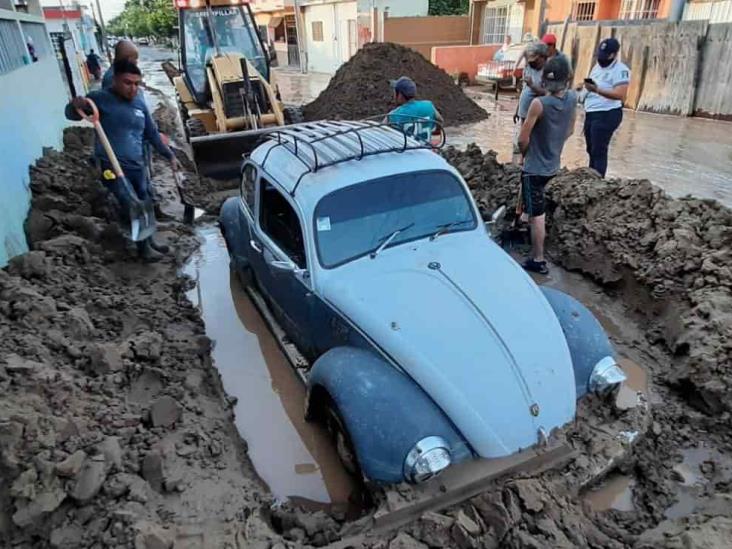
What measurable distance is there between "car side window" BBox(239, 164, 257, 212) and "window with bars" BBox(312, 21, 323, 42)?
29085 millimetres

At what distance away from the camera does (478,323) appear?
3254 millimetres

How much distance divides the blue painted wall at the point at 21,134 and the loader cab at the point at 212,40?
2702 millimetres

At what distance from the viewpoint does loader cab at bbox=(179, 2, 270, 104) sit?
1089 centimetres

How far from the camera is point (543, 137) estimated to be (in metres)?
5.47

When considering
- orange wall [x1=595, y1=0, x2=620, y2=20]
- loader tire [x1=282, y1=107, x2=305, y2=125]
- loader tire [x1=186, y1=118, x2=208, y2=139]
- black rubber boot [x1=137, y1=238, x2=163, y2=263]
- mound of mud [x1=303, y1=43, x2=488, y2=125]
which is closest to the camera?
black rubber boot [x1=137, y1=238, x2=163, y2=263]

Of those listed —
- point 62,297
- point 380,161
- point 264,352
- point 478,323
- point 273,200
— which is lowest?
point 264,352

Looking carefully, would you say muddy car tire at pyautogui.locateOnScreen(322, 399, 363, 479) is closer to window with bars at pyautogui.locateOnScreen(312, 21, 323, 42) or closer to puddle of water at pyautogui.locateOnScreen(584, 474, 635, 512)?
puddle of water at pyautogui.locateOnScreen(584, 474, 635, 512)

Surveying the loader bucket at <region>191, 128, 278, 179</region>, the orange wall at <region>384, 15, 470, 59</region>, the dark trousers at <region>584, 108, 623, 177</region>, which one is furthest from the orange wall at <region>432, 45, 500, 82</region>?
the dark trousers at <region>584, 108, 623, 177</region>

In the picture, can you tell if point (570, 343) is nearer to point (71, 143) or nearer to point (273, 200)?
point (273, 200)

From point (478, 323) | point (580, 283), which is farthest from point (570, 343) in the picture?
point (580, 283)

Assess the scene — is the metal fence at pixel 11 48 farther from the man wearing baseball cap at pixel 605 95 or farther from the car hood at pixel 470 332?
the man wearing baseball cap at pixel 605 95

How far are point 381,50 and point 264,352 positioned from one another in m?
13.3

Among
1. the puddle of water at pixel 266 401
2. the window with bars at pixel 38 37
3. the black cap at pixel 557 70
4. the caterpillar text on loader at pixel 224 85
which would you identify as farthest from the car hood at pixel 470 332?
A: the window with bars at pixel 38 37

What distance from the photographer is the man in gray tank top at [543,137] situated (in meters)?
5.26
